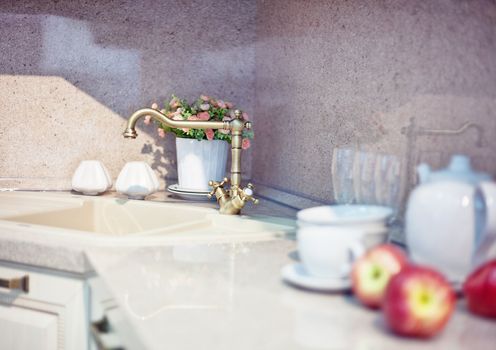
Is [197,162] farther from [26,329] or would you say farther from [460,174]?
[460,174]

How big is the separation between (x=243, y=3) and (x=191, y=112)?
0.49 metres

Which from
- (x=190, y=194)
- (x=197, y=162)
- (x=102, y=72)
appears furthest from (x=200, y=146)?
(x=102, y=72)

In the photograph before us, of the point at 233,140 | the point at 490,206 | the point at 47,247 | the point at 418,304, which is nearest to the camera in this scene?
the point at 418,304

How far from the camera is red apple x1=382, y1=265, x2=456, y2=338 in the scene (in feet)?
1.91

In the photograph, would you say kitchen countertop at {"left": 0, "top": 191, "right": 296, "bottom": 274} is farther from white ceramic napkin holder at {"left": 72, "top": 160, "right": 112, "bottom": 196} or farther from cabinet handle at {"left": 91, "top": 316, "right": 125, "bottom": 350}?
white ceramic napkin holder at {"left": 72, "top": 160, "right": 112, "bottom": 196}

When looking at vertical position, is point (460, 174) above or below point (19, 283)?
above

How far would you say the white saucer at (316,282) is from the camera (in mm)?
749

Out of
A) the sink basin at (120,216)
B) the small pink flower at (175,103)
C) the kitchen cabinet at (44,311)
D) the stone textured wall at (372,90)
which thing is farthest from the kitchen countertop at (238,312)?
the small pink flower at (175,103)

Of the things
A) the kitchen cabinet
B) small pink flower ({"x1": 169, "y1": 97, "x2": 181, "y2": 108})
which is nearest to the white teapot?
the kitchen cabinet

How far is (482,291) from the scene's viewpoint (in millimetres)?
A: 669

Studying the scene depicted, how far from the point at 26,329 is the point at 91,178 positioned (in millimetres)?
643

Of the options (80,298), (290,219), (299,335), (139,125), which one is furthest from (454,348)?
(139,125)

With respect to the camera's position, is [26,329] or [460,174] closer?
[460,174]

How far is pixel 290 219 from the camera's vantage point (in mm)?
1357
